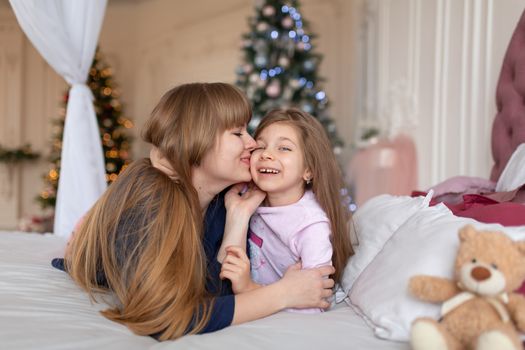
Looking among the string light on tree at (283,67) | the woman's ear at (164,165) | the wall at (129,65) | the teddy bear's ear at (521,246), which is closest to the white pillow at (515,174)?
the teddy bear's ear at (521,246)

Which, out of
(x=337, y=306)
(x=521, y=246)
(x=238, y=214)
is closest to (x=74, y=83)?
(x=238, y=214)

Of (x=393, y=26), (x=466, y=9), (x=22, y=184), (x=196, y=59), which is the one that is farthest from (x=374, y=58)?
(x=22, y=184)

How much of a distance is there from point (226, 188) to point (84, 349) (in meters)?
0.85

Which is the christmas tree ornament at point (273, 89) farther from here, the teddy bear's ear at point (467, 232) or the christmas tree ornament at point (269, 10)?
the teddy bear's ear at point (467, 232)

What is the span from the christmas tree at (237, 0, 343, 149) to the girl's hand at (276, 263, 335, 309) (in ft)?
9.85

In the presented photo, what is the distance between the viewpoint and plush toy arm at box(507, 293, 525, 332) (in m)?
0.87

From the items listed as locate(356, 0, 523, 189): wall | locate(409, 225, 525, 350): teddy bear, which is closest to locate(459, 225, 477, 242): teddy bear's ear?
locate(409, 225, 525, 350): teddy bear

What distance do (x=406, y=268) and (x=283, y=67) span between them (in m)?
3.37

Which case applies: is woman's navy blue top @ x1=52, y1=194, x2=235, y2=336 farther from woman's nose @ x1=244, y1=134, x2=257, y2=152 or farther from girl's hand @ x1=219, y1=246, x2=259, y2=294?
woman's nose @ x1=244, y1=134, x2=257, y2=152

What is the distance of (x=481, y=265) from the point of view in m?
0.90

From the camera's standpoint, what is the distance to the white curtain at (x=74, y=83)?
2.66 meters

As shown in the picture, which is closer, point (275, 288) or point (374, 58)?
point (275, 288)

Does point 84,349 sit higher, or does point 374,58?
point 374,58

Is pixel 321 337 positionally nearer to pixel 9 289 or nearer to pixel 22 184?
pixel 9 289
